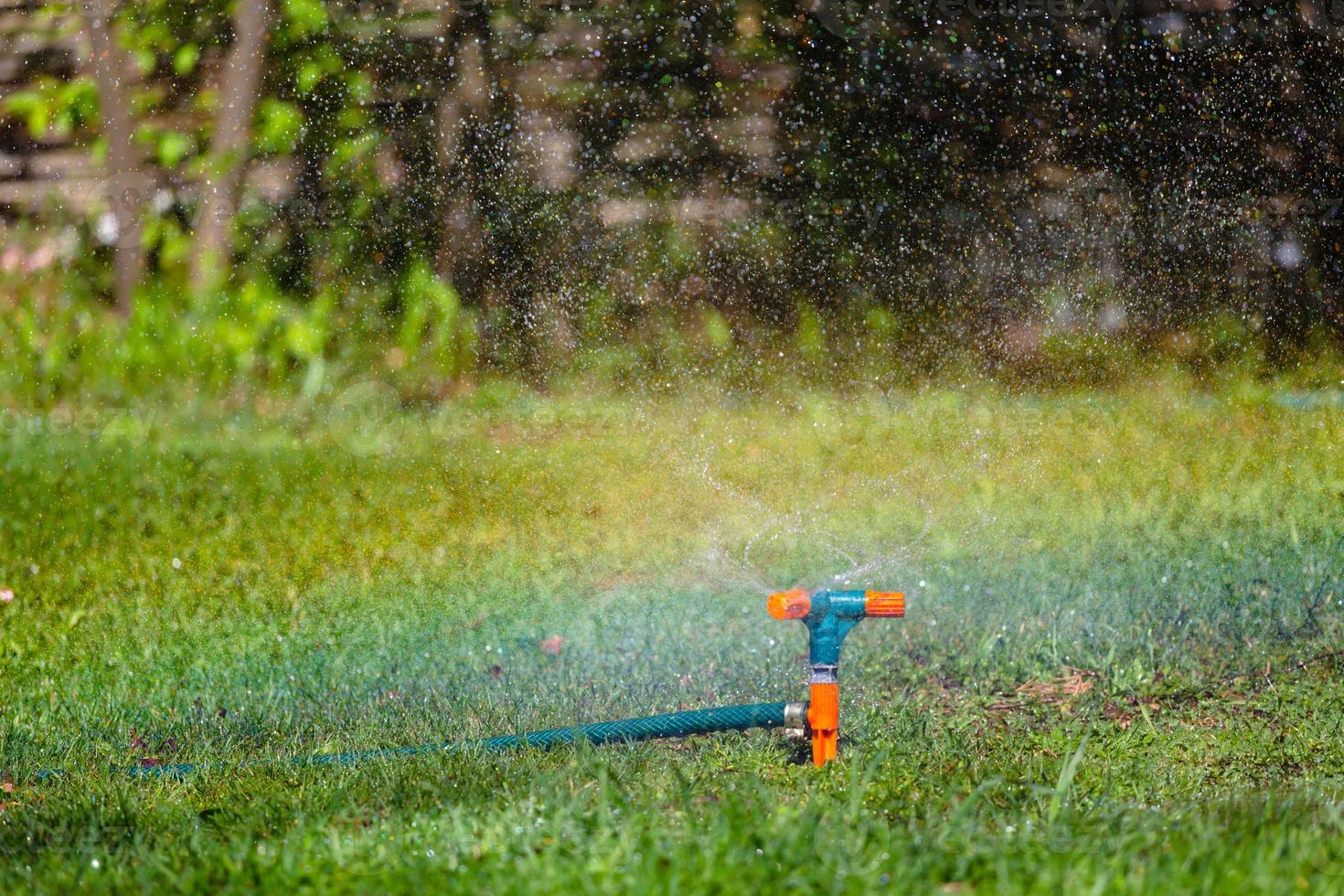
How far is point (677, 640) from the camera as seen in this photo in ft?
10.9

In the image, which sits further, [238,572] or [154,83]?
[154,83]

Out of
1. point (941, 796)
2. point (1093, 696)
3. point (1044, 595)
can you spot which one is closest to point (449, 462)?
point (1044, 595)

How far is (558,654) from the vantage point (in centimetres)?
330

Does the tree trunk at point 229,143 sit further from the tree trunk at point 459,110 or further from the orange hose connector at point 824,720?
the orange hose connector at point 824,720

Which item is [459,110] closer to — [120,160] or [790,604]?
[120,160]

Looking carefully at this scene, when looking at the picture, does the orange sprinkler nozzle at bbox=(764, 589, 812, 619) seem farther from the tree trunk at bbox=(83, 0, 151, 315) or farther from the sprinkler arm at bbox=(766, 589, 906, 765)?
the tree trunk at bbox=(83, 0, 151, 315)

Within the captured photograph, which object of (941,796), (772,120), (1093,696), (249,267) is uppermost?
(772,120)

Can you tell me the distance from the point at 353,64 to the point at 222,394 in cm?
141

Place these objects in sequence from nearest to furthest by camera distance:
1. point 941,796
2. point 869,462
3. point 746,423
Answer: point 941,796 → point 869,462 → point 746,423

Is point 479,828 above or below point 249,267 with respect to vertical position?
below

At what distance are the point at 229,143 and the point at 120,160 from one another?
46cm

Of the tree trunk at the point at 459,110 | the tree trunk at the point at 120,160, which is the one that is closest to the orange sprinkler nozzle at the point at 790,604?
the tree trunk at the point at 459,110

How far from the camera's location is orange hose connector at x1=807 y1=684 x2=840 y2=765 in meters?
2.29

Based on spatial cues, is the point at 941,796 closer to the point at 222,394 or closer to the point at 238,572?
the point at 238,572
